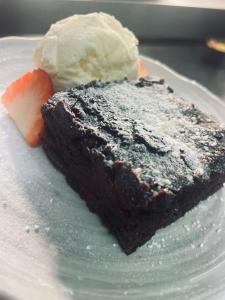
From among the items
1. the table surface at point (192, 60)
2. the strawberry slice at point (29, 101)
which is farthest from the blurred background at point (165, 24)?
the strawberry slice at point (29, 101)

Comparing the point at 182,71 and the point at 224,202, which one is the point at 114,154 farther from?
the point at 182,71

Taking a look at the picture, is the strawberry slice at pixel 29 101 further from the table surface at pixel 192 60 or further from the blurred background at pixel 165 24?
the table surface at pixel 192 60

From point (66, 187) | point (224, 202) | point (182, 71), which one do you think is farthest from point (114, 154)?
point (182, 71)

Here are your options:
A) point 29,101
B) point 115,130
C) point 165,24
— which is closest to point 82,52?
point 29,101

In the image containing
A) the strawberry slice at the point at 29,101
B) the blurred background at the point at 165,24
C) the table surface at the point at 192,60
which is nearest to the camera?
the strawberry slice at the point at 29,101

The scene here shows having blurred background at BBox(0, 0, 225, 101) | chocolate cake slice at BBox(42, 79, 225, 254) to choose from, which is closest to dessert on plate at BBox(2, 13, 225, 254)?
chocolate cake slice at BBox(42, 79, 225, 254)

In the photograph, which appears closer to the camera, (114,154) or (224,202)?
(114,154)
